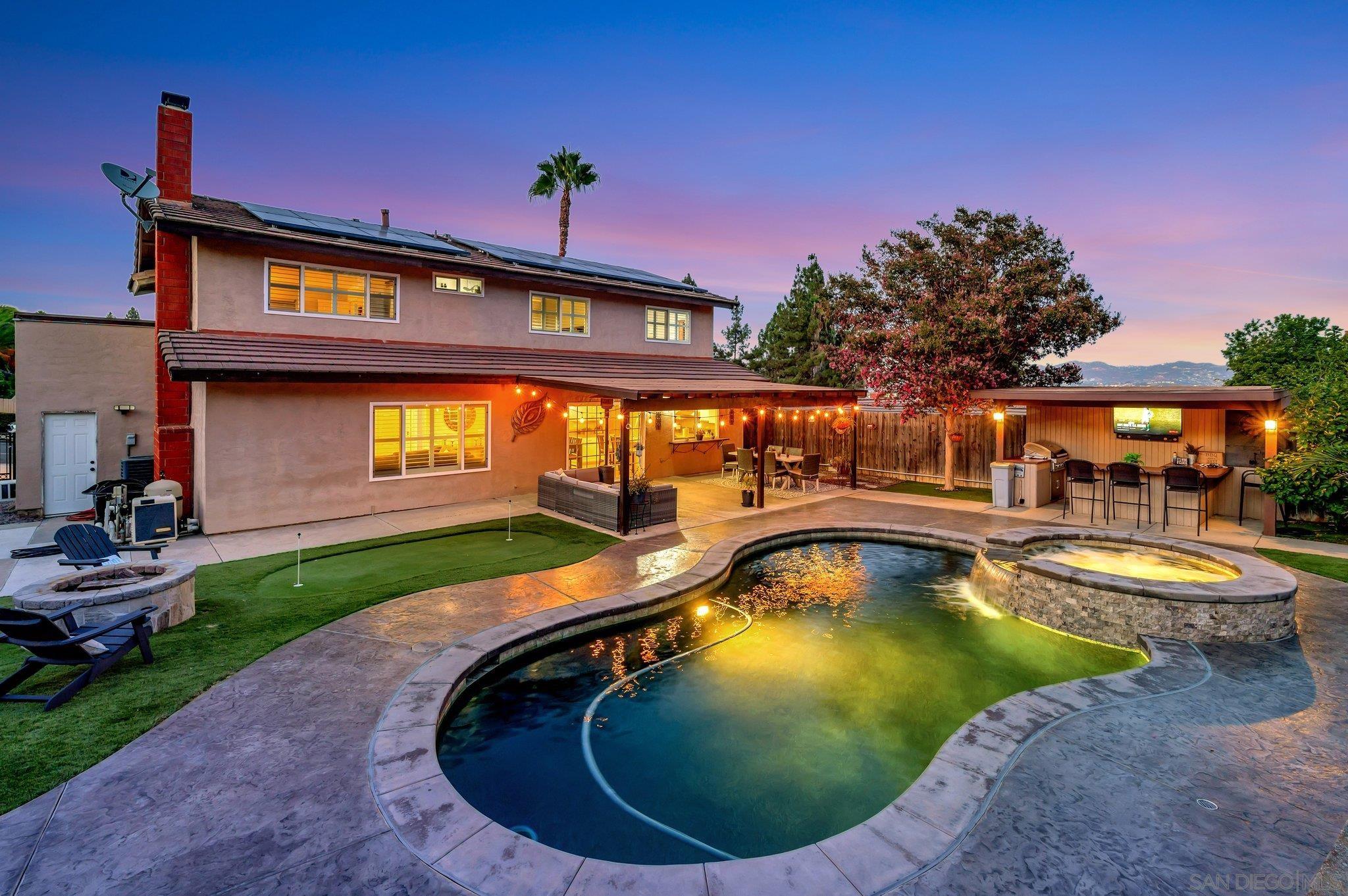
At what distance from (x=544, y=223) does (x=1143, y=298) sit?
1191 inches

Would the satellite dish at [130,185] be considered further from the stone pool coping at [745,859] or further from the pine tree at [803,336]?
the pine tree at [803,336]

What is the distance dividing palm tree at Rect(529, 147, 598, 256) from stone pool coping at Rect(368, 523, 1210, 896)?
80.4ft

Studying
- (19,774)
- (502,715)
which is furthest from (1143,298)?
(19,774)

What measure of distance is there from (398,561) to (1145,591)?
994 centimetres

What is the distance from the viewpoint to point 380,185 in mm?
28688

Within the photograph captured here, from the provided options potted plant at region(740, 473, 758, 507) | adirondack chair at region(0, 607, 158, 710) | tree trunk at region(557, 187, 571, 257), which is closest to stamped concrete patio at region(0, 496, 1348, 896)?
adirondack chair at region(0, 607, 158, 710)

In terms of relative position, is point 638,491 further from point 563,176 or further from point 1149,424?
point 563,176

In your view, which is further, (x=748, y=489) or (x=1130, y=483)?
(x=748, y=489)

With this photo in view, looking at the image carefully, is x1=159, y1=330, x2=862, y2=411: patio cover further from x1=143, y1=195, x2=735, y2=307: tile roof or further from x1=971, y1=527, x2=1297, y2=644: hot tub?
x1=971, y1=527, x2=1297, y2=644: hot tub

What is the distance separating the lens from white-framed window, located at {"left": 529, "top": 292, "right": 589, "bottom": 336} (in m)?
15.1

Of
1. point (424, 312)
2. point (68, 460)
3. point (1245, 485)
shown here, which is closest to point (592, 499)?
point (424, 312)

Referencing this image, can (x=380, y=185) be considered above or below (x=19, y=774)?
above

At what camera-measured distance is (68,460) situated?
11.9 metres

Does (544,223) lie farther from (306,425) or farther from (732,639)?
(732,639)
